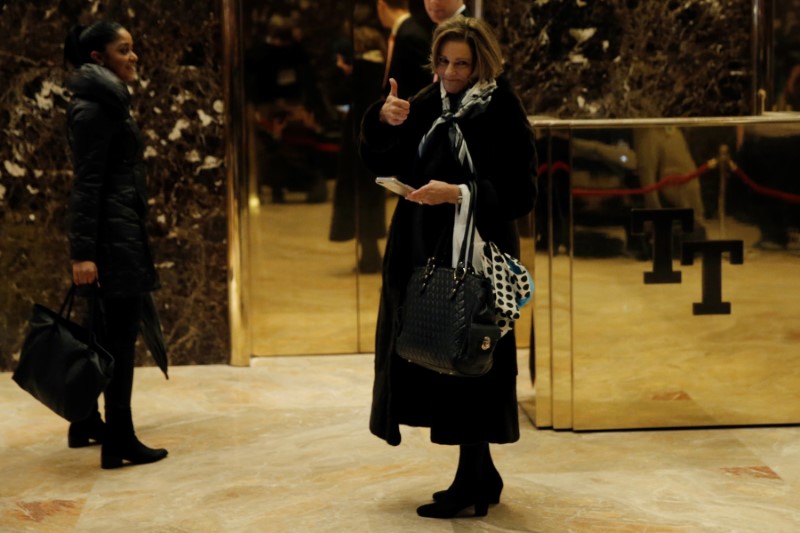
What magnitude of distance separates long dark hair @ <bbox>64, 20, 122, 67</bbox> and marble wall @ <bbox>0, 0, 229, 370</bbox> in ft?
4.55

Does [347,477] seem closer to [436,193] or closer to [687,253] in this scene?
[436,193]

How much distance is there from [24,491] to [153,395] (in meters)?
1.38

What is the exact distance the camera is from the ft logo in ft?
16.2

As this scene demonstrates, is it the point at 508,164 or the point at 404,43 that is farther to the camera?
the point at 404,43

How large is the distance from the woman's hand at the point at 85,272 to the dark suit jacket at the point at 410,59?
5.63 ft

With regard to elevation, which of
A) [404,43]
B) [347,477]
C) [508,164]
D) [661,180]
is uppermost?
[404,43]

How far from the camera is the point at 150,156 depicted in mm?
6168

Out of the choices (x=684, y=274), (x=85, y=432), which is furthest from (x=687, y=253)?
(x=85, y=432)

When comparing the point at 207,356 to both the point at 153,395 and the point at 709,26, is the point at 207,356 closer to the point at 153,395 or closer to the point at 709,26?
the point at 153,395

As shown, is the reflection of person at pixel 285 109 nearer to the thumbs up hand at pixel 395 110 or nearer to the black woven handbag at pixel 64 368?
the black woven handbag at pixel 64 368

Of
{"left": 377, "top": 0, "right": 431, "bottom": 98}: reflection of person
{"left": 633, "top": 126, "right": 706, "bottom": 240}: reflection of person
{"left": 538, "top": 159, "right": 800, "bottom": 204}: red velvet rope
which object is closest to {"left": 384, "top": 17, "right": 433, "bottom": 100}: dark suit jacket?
{"left": 377, "top": 0, "right": 431, "bottom": 98}: reflection of person

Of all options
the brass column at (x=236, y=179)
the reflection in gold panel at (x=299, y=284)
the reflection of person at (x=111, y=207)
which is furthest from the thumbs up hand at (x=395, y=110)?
the reflection in gold panel at (x=299, y=284)

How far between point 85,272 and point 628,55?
10.1 feet

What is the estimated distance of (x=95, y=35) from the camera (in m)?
4.64
